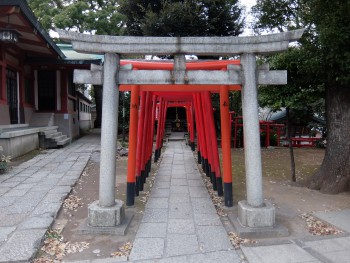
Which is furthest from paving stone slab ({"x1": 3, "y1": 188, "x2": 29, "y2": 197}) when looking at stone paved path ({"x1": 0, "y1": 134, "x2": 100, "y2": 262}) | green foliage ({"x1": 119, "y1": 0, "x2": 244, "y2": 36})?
green foliage ({"x1": 119, "y1": 0, "x2": 244, "y2": 36})

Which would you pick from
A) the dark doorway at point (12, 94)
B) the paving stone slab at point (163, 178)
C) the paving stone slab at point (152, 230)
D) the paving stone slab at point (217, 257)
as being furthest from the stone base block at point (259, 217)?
the dark doorway at point (12, 94)

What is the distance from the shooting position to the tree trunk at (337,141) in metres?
6.51

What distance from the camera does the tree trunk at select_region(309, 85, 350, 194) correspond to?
256 inches

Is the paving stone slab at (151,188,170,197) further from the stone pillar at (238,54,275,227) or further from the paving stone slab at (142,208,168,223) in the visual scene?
the stone pillar at (238,54,275,227)

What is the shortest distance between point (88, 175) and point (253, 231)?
204 inches

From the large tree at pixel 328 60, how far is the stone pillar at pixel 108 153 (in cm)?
345

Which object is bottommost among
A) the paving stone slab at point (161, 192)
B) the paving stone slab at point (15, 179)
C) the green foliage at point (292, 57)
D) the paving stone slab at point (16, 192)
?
the paving stone slab at point (161, 192)

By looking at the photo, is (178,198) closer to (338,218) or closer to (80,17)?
(338,218)

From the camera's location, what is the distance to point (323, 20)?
19.0 feet

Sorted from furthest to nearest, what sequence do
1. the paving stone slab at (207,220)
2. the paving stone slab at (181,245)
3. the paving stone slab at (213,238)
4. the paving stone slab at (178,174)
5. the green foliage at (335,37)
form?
the paving stone slab at (178,174)
the green foliage at (335,37)
the paving stone slab at (207,220)
the paving stone slab at (213,238)
the paving stone slab at (181,245)

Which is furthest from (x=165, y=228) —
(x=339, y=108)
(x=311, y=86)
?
(x=311, y=86)

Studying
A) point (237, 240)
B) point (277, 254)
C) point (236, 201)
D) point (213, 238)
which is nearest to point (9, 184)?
point (236, 201)

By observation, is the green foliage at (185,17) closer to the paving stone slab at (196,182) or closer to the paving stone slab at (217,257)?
the paving stone slab at (196,182)

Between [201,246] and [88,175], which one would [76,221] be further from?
[88,175]
